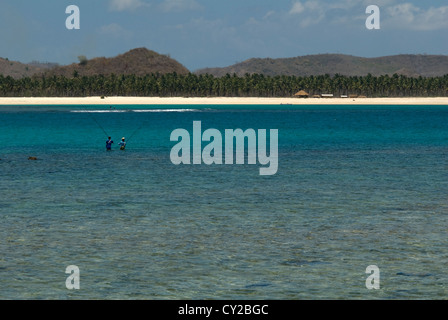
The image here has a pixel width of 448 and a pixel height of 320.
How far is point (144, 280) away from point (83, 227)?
766cm

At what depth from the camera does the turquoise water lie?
60.3ft

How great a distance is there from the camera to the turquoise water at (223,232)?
18375 mm

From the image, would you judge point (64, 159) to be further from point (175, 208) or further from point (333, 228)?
point (333, 228)

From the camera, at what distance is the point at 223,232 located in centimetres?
2503

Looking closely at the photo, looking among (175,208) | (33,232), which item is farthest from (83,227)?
(175,208)

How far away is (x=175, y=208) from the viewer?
3030cm

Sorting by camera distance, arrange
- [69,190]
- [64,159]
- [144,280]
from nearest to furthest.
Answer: [144,280] → [69,190] → [64,159]

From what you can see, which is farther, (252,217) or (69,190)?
(69,190)

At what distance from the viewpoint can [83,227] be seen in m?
25.8
